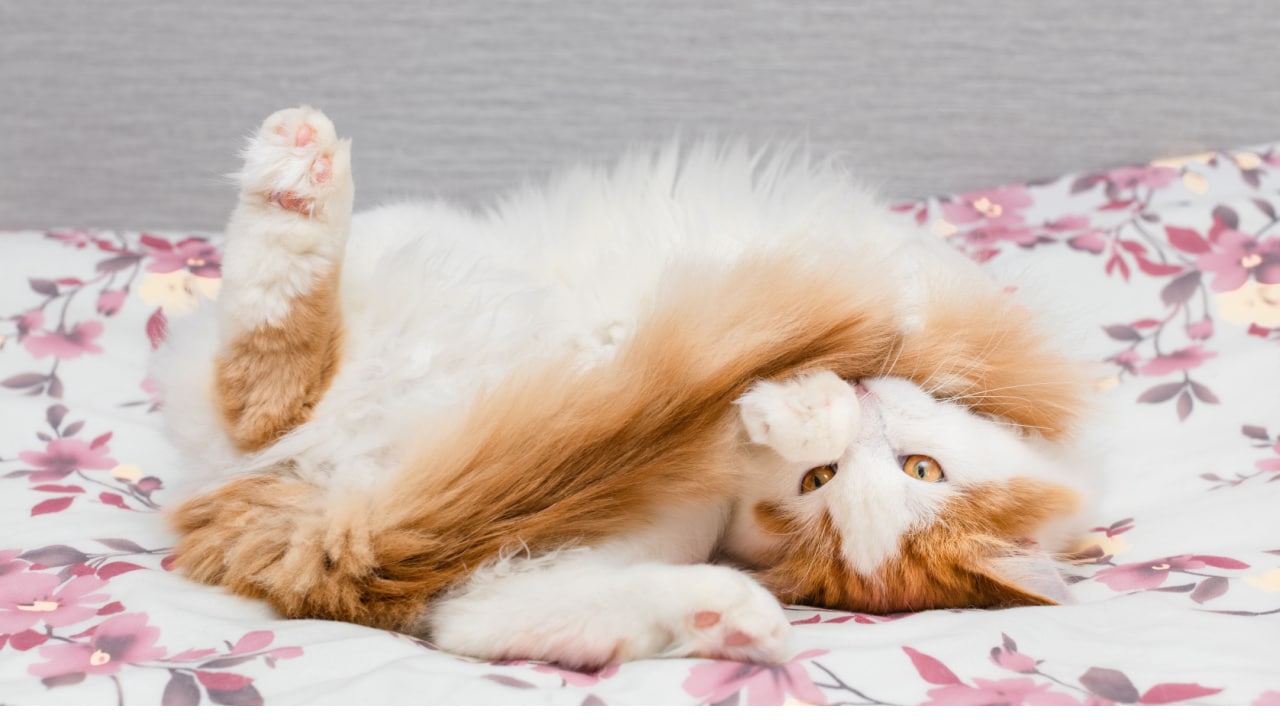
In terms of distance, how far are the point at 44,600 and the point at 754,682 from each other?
0.72 m

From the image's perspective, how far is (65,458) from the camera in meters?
1.31

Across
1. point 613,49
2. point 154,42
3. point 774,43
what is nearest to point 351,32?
point 154,42

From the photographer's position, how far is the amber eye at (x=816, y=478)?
104 centimetres

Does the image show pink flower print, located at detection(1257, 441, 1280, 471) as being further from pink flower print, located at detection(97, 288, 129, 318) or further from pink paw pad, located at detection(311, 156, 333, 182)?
pink flower print, located at detection(97, 288, 129, 318)

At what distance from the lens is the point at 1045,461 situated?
3.76 ft

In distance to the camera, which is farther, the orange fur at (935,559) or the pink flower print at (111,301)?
the pink flower print at (111,301)

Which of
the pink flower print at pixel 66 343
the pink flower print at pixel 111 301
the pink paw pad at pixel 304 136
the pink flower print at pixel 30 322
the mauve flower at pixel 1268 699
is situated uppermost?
the pink paw pad at pixel 304 136

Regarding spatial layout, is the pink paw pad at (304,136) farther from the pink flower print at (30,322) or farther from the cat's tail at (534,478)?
the pink flower print at (30,322)

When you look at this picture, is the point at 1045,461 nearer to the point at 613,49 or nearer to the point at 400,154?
the point at 613,49

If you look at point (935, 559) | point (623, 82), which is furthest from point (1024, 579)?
point (623, 82)

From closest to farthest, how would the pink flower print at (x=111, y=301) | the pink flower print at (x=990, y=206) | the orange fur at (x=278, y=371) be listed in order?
1. the orange fur at (x=278, y=371)
2. the pink flower print at (x=111, y=301)
3. the pink flower print at (x=990, y=206)

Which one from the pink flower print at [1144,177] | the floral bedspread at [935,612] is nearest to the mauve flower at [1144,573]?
the floral bedspread at [935,612]

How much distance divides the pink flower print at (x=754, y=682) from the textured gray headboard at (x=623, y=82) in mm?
1364

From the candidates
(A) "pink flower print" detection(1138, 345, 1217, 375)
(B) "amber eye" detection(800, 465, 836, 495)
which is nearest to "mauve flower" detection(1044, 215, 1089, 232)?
(A) "pink flower print" detection(1138, 345, 1217, 375)
